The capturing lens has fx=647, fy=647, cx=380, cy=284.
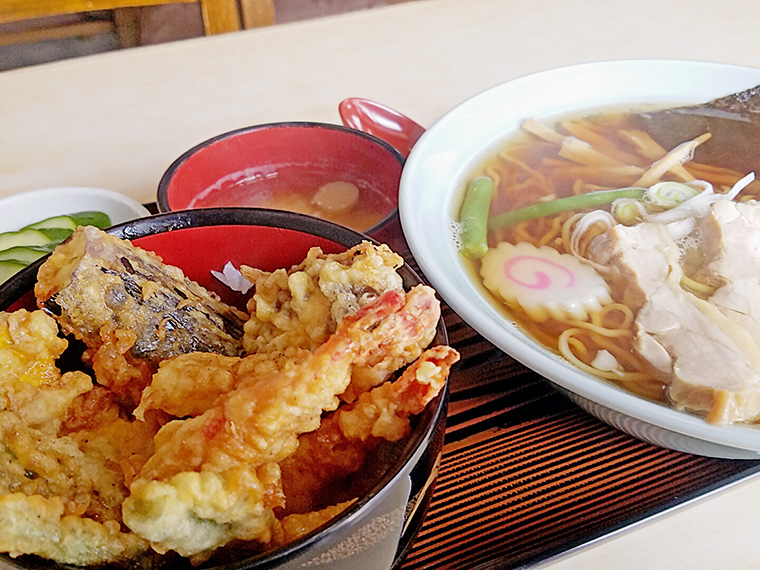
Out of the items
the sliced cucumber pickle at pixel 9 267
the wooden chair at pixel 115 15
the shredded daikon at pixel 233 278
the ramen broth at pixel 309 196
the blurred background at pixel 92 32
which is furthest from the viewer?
the blurred background at pixel 92 32

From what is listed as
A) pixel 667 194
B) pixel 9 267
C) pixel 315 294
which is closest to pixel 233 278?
pixel 315 294

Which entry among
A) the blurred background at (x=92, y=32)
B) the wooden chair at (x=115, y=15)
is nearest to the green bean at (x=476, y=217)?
the wooden chair at (x=115, y=15)

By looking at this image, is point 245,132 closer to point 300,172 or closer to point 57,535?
point 300,172

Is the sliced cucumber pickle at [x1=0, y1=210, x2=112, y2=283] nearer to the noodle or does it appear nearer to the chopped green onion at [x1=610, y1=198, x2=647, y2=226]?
the noodle

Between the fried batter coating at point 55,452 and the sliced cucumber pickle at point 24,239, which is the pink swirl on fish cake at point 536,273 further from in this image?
the sliced cucumber pickle at point 24,239

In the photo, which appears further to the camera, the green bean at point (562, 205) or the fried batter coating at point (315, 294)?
the green bean at point (562, 205)

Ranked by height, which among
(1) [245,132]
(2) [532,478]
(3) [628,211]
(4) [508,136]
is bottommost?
(2) [532,478]
